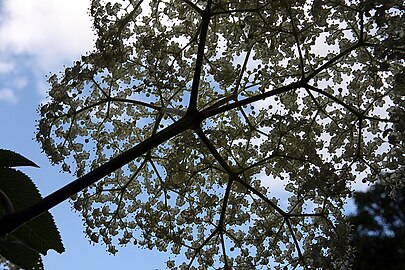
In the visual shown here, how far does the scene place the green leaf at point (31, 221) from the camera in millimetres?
946

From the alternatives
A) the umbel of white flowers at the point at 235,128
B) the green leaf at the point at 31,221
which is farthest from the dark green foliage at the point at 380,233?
the green leaf at the point at 31,221

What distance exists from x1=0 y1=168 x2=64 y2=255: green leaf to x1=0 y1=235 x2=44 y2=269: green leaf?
0.04ft

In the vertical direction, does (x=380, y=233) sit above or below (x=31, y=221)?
above

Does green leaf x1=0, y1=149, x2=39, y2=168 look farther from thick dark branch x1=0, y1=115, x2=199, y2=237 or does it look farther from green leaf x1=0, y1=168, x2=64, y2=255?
thick dark branch x1=0, y1=115, x2=199, y2=237

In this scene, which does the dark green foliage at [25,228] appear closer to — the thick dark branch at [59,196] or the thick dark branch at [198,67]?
the thick dark branch at [59,196]

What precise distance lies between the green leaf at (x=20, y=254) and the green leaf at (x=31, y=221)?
11 millimetres

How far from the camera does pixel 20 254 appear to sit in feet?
3.06

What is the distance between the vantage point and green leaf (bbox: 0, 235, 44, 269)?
91cm

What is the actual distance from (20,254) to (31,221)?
0.05m

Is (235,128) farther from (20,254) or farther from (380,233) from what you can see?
(380,233)

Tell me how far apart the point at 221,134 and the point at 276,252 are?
1.34ft

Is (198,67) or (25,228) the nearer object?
(25,228)

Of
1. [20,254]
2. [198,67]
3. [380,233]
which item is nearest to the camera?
[20,254]

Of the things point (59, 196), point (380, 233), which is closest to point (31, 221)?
point (59, 196)
